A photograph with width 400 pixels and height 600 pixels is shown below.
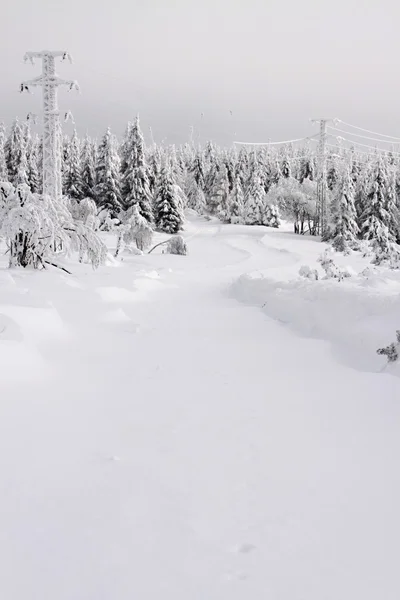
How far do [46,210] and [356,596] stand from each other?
14280 millimetres

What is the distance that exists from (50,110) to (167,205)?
3023cm

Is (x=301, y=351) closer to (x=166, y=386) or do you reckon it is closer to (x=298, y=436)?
(x=166, y=386)

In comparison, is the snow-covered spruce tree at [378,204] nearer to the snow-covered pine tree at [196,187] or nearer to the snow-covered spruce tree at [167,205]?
the snow-covered spruce tree at [167,205]

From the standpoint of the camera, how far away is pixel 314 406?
6207mm

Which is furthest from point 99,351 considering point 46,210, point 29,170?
point 29,170

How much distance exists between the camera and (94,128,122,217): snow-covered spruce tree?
51594 millimetres

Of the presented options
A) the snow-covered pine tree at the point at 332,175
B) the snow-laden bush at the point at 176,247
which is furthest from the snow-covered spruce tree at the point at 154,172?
the snow-covered pine tree at the point at 332,175

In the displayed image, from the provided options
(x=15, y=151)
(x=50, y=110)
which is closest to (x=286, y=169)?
(x=15, y=151)

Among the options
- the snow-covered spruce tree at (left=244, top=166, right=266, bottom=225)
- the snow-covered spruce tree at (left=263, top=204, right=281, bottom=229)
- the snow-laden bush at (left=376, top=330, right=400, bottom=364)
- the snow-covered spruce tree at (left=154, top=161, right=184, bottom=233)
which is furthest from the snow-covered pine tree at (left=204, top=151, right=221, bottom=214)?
the snow-laden bush at (left=376, top=330, right=400, bottom=364)

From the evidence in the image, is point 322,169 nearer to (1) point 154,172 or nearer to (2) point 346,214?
(2) point 346,214

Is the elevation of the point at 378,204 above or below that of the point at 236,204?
above

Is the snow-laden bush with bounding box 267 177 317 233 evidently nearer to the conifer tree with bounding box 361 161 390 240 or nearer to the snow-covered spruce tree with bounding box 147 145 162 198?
the conifer tree with bounding box 361 161 390 240

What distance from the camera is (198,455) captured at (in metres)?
4.84

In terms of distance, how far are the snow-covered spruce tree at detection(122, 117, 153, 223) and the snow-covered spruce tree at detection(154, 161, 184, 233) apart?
0.99 meters
